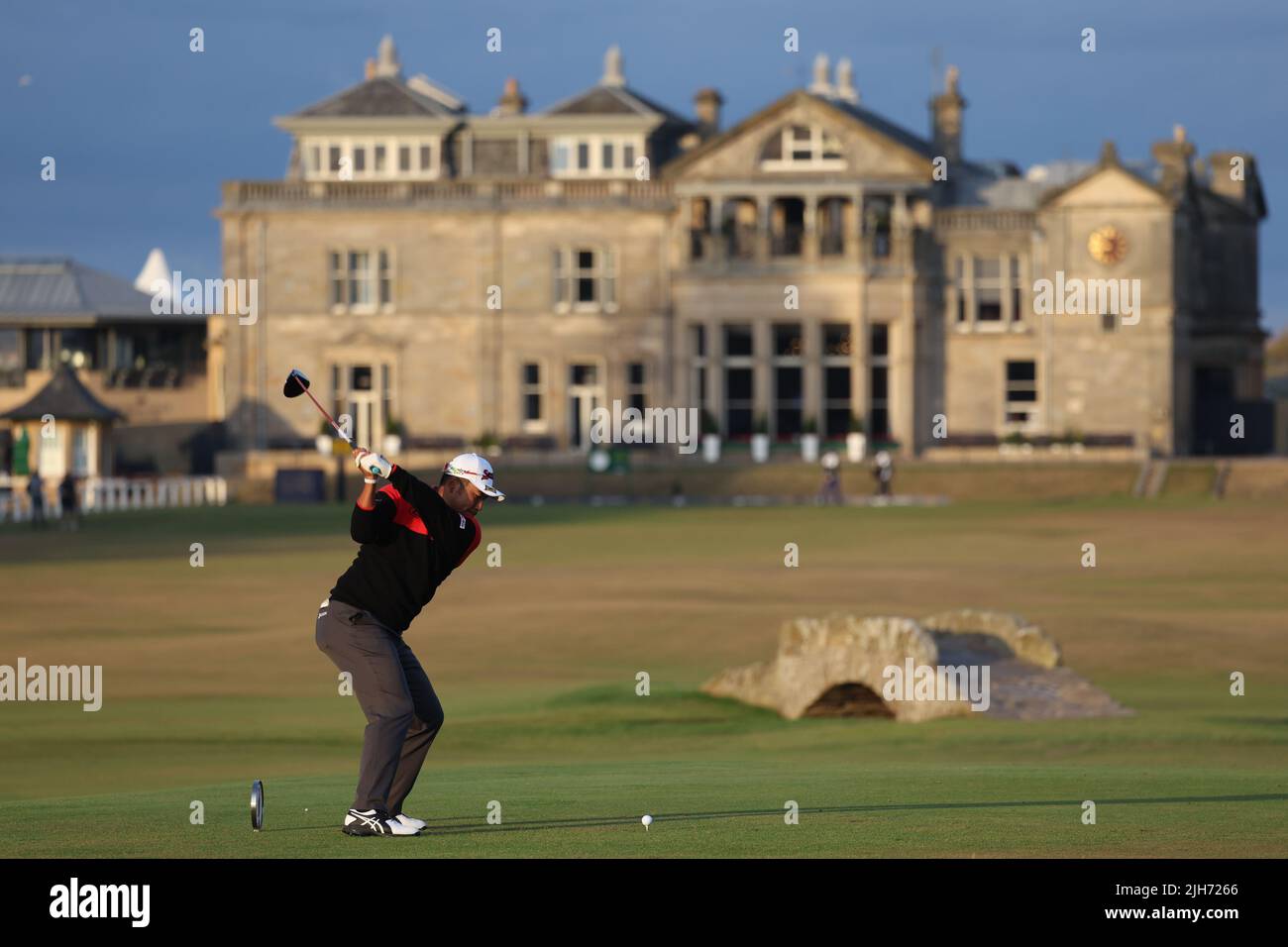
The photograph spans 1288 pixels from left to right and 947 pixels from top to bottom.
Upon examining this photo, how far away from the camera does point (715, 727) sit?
25.3 metres

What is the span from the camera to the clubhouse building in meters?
78.1

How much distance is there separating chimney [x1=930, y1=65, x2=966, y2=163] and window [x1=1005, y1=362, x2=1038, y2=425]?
329 inches

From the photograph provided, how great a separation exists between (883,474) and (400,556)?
53731 millimetres

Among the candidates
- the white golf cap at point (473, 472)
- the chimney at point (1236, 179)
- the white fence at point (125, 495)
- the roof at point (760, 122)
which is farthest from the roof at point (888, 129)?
the white golf cap at point (473, 472)

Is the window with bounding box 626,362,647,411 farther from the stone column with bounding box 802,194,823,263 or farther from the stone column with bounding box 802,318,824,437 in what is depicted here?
the stone column with bounding box 802,194,823,263

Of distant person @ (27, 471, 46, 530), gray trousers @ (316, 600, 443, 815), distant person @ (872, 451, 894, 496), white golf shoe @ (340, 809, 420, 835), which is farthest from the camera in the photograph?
distant person @ (872, 451, 894, 496)

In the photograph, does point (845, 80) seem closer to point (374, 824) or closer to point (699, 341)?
point (699, 341)

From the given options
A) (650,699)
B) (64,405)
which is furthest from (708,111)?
(650,699)

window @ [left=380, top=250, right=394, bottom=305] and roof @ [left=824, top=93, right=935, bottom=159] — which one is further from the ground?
roof @ [left=824, top=93, right=935, bottom=159]

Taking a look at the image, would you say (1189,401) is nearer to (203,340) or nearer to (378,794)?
(203,340)

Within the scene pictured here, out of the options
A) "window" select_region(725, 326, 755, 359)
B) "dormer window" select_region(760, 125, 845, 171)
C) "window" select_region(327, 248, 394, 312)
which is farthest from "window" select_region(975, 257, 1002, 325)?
"window" select_region(327, 248, 394, 312)

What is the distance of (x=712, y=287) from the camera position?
78938 mm

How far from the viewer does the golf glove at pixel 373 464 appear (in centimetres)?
1339
